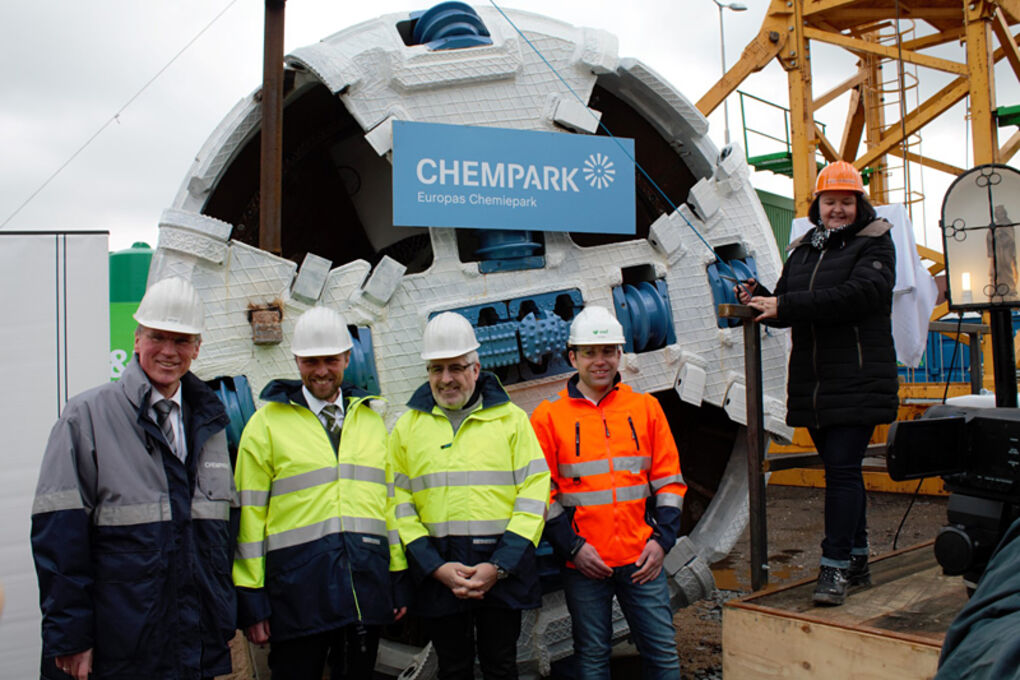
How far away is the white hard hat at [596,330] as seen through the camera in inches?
125

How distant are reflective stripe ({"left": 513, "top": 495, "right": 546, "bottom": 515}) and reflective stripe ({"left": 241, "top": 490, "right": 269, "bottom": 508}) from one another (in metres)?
0.87

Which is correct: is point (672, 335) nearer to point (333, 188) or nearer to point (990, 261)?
point (990, 261)

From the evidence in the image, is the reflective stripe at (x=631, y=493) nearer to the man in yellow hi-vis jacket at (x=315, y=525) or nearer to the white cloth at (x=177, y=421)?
the man in yellow hi-vis jacket at (x=315, y=525)

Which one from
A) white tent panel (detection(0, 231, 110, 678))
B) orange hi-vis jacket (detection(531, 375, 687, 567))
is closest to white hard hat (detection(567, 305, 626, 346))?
orange hi-vis jacket (detection(531, 375, 687, 567))

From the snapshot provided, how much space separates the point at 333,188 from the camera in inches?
188

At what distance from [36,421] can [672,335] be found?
290 cm

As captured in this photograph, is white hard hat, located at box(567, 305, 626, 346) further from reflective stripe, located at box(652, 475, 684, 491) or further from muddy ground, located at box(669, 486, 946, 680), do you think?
muddy ground, located at box(669, 486, 946, 680)

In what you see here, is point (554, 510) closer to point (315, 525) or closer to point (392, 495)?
point (392, 495)

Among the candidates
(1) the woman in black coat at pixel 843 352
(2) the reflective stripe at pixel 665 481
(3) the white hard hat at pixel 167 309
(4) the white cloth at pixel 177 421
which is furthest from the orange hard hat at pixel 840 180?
(4) the white cloth at pixel 177 421

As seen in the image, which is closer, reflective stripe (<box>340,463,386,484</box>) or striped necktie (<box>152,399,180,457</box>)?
striped necktie (<box>152,399,180,457</box>)

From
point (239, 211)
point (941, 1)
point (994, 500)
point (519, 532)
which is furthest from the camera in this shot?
point (941, 1)

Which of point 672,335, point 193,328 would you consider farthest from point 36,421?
point 672,335

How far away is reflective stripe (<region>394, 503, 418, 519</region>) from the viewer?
2.86m

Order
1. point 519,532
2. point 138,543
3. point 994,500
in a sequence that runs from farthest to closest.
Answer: point 519,532 < point 138,543 < point 994,500
